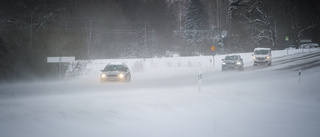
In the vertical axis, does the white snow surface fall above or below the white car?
below

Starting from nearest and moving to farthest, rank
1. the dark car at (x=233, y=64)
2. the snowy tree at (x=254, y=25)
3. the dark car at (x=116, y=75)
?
the dark car at (x=116, y=75) → the dark car at (x=233, y=64) → the snowy tree at (x=254, y=25)

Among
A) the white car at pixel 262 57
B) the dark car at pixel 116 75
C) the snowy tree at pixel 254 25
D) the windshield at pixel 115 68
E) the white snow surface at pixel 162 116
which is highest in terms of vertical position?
the snowy tree at pixel 254 25

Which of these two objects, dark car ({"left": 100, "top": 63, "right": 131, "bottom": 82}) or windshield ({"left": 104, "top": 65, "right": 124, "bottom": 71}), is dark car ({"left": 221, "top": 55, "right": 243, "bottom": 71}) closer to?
dark car ({"left": 100, "top": 63, "right": 131, "bottom": 82})

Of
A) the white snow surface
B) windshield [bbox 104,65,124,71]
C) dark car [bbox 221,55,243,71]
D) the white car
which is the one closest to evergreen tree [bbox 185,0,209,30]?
the white car

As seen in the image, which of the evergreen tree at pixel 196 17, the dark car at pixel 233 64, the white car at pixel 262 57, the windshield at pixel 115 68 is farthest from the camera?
the evergreen tree at pixel 196 17

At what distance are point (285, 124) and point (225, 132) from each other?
2697 millimetres

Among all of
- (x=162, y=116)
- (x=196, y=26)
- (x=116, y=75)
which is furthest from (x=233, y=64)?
(x=196, y=26)

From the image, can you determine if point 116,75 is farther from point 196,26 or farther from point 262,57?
point 196,26

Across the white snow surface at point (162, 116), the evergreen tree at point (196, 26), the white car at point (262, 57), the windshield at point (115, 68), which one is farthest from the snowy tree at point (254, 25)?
the white snow surface at point (162, 116)

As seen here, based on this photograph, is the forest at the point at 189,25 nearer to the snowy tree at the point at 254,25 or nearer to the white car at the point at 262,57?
the snowy tree at the point at 254,25

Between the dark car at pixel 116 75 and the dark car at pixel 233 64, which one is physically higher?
the dark car at pixel 233 64

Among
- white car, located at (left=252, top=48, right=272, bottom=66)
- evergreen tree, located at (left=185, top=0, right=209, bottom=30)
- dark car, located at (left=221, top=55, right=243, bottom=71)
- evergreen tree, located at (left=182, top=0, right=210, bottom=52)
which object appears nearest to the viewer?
dark car, located at (left=221, top=55, right=243, bottom=71)

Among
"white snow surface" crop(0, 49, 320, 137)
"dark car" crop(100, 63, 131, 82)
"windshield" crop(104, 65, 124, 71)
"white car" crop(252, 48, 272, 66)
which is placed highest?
"white car" crop(252, 48, 272, 66)

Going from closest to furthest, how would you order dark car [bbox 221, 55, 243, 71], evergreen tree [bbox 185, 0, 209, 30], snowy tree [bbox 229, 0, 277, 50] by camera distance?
dark car [bbox 221, 55, 243, 71], snowy tree [bbox 229, 0, 277, 50], evergreen tree [bbox 185, 0, 209, 30]
